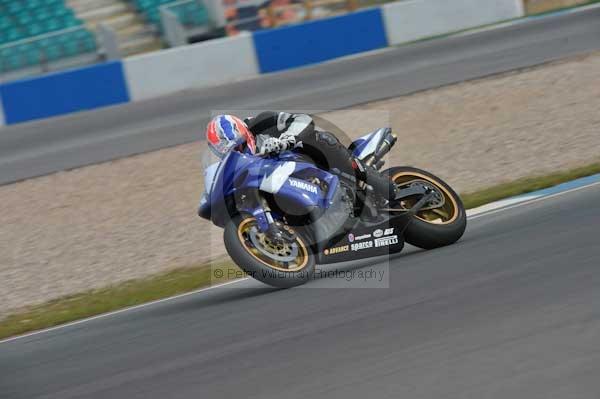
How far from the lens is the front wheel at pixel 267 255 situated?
19.5 feet

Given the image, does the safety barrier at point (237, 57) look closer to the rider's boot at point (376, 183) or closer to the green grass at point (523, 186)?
the green grass at point (523, 186)

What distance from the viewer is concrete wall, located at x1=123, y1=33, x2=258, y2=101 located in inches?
669

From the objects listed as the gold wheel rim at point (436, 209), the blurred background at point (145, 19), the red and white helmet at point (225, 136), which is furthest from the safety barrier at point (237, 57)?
the gold wheel rim at point (436, 209)

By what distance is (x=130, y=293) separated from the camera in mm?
7605

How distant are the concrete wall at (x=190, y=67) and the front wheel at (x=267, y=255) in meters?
11.3

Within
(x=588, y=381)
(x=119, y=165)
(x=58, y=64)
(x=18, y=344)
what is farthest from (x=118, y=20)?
(x=588, y=381)

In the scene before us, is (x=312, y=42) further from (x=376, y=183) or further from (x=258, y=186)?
(x=258, y=186)

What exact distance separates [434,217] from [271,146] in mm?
1463

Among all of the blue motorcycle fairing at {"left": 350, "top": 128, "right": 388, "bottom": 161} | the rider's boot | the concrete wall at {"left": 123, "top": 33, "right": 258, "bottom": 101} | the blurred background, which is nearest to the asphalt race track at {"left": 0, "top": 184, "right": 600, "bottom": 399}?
the rider's boot

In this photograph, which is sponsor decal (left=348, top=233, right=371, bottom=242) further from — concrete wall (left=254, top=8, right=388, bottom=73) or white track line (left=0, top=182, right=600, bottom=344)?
concrete wall (left=254, top=8, right=388, bottom=73)

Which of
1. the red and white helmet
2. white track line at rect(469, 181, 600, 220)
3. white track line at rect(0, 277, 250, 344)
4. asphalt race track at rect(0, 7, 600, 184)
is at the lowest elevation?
white track line at rect(469, 181, 600, 220)

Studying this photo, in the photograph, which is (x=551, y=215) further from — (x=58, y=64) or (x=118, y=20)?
(x=118, y=20)

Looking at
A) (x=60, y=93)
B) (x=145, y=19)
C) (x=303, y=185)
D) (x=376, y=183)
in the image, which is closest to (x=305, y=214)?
(x=303, y=185)

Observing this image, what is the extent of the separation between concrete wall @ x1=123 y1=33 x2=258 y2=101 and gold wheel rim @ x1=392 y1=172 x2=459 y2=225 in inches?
427
